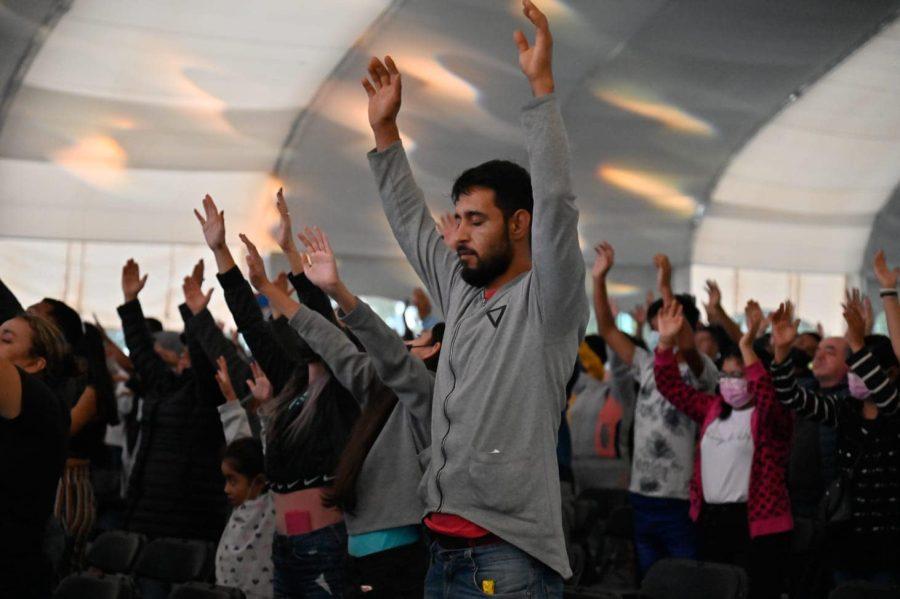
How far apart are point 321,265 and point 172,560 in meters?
2.45

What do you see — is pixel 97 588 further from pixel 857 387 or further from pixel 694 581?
pixel 857 387

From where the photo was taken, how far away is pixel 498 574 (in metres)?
2.31

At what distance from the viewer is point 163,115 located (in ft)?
41.8

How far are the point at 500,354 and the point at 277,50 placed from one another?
1024cm

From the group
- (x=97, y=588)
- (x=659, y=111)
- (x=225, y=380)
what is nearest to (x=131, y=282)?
(x=225, y=380)

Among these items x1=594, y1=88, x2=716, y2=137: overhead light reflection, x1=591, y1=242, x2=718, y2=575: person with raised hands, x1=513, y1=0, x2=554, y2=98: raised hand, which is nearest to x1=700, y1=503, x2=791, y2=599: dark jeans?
x1=591, y1=242, x2=718, y2=575: person with raised hands

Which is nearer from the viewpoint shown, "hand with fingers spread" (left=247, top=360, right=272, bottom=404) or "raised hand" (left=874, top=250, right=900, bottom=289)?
"hand with fingers spread" (left=247, top=360, right=272, bottom=404)

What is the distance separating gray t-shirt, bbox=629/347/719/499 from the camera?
17.4ft

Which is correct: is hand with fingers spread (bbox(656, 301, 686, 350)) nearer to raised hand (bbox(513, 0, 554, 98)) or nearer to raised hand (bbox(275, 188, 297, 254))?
raised hand (bbox(275, 188, 297, 254))

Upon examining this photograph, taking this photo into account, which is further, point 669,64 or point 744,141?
point 744,141

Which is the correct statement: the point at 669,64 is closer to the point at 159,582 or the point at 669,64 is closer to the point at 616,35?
the point at 616,35

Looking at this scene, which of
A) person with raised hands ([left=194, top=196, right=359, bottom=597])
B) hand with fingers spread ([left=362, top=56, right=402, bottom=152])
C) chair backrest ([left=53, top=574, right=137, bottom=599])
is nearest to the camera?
hand with fingers spread ([left=362, top=56, right=402, bottom=152])

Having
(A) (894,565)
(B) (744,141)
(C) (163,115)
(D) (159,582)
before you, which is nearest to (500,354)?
(A) (894,565)

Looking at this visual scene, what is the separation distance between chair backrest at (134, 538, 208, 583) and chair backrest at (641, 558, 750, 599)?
5.86 feet
